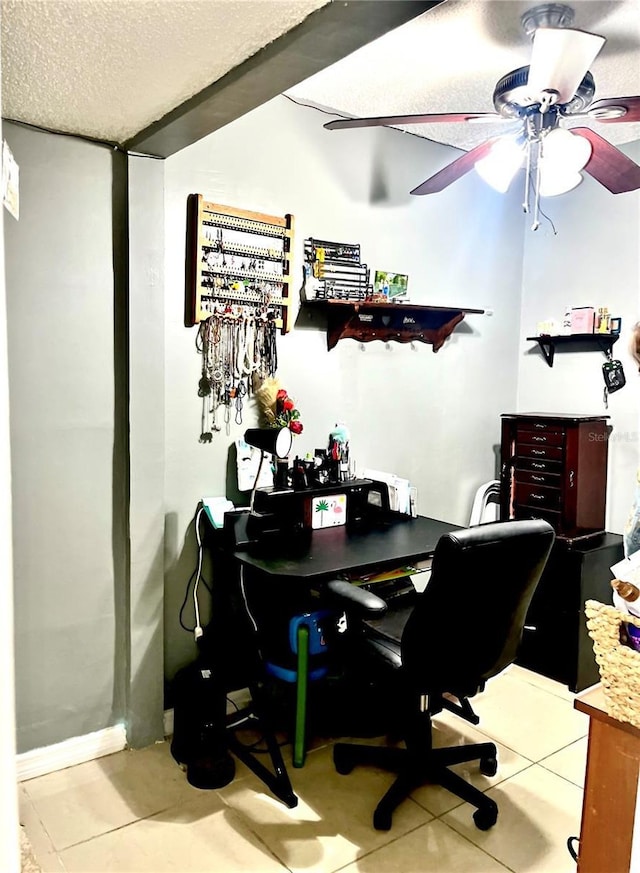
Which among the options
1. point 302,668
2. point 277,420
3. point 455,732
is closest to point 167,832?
point 302,668

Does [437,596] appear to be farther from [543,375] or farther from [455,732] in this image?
[543,375]

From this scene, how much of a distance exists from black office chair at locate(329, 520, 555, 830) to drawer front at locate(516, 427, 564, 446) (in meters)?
1.28

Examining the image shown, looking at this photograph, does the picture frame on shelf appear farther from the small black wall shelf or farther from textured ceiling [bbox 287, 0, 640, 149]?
the small black wall shelf

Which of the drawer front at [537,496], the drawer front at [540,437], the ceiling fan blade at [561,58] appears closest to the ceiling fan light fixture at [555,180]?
the ceiling fan blade at [561,58]

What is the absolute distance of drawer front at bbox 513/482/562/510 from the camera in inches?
125

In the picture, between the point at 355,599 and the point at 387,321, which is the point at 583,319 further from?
the point at 355,599

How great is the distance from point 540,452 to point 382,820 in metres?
1.86

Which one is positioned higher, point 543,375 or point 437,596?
point 543,375

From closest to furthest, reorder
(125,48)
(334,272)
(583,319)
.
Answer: (125,48) < (334,272) < (583,319)

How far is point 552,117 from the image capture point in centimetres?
215

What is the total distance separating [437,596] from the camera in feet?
6.10

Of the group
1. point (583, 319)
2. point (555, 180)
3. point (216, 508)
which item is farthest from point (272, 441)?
point (583, 319)

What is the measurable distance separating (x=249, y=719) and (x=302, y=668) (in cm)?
53

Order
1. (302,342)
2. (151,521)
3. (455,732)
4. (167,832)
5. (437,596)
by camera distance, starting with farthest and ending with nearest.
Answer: (302,342) < (455,732) < (151,521) < (167,832) < (437,596)
